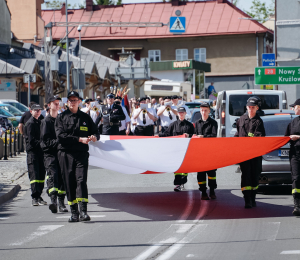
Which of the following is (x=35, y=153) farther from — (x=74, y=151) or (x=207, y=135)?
(x=207, y=135)

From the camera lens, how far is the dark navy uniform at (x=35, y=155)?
441 inches

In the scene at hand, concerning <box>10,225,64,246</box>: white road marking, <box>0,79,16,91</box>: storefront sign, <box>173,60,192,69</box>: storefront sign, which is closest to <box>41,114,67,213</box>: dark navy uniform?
<box>10,225,64,246</box>: white road marking

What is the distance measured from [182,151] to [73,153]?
81.5 inches

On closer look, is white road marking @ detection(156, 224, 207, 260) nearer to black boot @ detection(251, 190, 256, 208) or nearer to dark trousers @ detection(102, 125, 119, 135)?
black boot @ detection(251, 190, 256, 208)

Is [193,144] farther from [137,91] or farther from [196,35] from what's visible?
[196,35]

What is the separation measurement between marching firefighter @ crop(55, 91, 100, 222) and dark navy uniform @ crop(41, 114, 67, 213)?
0.96 meters

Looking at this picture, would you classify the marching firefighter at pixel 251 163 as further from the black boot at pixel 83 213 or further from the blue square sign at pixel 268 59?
the blue square sign at pixel 268 59

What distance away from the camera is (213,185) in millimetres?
11781

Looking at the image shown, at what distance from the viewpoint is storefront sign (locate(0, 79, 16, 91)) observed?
40750mm

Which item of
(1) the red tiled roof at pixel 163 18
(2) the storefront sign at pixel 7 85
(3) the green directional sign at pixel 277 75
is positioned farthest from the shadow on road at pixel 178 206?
(1) the red tiled roof at pixel 163 18

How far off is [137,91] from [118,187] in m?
57.5

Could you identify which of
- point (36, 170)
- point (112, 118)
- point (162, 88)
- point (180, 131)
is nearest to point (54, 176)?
point (36, 170)

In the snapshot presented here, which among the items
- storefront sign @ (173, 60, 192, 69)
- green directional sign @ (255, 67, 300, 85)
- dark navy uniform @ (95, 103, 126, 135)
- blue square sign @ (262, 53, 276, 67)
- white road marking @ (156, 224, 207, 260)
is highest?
storefront sign @ (173, 60, 192, 69)

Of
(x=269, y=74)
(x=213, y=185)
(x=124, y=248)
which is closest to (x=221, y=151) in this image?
(x=213, y=185)
